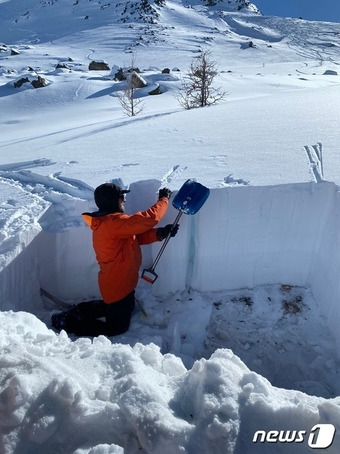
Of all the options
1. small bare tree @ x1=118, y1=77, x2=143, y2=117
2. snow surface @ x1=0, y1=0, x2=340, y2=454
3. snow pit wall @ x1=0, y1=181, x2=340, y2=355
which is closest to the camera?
snow surface @ x1=0, y1=0, x2=340, y2=454

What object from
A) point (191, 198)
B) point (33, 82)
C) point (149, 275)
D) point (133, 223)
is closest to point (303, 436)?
point (133, 223)

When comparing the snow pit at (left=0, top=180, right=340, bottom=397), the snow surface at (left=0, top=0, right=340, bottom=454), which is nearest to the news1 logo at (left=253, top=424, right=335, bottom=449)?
the snow surface at (left=0, top=0, right=340, bottom=454)

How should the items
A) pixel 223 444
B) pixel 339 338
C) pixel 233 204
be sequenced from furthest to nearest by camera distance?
1. pixel 233 204
2. pixel 339 338
3. pixel 223 444

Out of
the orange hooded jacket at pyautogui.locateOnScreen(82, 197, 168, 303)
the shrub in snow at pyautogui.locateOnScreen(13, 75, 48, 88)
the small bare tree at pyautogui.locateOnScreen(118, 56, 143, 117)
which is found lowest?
the shrub in snow at pyautogui.locateOnScreen(13, 75, 48, 88)

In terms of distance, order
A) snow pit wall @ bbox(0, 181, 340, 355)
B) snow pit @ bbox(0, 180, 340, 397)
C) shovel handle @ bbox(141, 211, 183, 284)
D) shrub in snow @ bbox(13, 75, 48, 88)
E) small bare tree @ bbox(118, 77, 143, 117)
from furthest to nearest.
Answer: shrub in snow @ bbox(13, 75, 48, 88), small bare tree @ bbox(118, 77, 143, 117), snow pit wall @ bbox(0, 181, 340, 355), shovel handle @ bbox(141, 211, 183, 284), snow pit @ bbox(0, 180, 340, 397)

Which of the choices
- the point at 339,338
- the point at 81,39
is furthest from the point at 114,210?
the point at 81,39

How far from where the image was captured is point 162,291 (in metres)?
3.81

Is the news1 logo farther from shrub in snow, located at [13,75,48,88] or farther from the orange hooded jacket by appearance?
shrub in snow, located at [13,75,48,88]

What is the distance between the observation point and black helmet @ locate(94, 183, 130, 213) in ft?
10.2

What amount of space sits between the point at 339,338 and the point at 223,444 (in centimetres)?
194

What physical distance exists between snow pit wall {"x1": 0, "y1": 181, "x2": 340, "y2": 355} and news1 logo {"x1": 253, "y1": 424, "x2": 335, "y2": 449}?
201cm

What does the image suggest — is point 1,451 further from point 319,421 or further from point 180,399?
point 319,421

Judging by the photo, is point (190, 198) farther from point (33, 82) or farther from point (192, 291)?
point (33, 82)

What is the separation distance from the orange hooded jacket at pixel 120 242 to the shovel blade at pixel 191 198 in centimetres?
14
